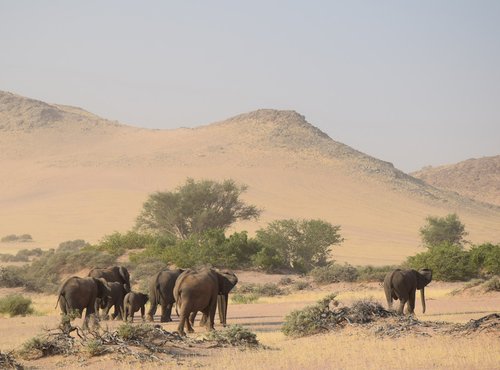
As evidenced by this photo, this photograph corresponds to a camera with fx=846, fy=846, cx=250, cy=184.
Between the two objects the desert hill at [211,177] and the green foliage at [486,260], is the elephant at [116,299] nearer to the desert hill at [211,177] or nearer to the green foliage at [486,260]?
the green foliage at [486,260]

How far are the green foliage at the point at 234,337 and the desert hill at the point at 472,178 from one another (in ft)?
382

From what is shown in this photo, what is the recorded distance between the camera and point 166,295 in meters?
20.1

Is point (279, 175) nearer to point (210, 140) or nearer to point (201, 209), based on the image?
point (210, 140)

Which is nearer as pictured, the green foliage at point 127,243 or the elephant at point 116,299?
the elephant at point 116,299

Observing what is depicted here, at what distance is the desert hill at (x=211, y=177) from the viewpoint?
79062mm

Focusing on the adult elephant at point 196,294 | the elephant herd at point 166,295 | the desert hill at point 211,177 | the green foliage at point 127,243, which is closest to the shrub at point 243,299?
the elephant herd at point 166,295

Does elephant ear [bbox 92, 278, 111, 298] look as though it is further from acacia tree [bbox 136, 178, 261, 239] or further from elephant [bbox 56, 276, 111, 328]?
acacia tree [bbox 136, 178, 261, 239]

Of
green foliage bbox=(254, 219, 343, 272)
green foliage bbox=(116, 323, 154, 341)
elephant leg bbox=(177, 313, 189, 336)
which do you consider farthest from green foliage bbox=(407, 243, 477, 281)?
green foliage bbox=(116, 323, 154, 341)

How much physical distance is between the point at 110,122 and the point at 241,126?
27443 millimetres

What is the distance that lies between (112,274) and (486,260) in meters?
17.5

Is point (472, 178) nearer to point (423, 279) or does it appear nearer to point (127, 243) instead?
point (127, 243)

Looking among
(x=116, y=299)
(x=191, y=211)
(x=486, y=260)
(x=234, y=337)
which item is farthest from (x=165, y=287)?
(x=191, y=211)

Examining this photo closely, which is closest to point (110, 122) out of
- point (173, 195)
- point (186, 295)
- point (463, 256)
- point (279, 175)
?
point (279, 175)

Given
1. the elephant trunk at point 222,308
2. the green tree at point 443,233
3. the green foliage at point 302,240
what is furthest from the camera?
the green tree at point 443,233
